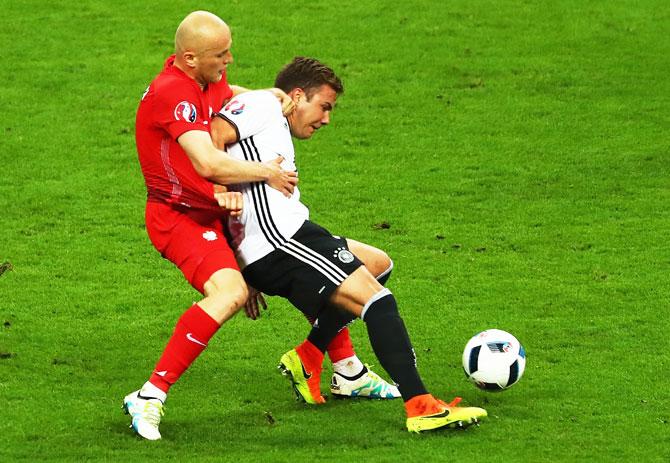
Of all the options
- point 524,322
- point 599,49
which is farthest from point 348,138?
point 524,322

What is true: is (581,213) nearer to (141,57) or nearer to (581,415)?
(581,415)

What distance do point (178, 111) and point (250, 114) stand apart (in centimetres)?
42

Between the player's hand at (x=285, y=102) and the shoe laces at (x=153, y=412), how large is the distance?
170 centimetres

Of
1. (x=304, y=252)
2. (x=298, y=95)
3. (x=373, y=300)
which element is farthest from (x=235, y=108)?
(x=373, y=300)

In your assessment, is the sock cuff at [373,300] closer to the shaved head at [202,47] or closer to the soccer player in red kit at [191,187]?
the soccer player in red kit at [191,187]

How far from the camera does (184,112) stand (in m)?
7.00

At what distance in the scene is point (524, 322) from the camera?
886 centimetres

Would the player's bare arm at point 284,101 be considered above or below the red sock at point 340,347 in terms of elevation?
above

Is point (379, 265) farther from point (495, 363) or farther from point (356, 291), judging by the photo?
point (495, 363)

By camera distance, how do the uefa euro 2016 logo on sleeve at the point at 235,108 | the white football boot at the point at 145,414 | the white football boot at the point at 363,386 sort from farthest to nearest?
the white football boot at the point at 363,386, the uefa euro 2016 logo on sleeve at the point at 235,108, the white football boot at the point at 145,414

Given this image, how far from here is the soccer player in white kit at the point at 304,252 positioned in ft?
22.9

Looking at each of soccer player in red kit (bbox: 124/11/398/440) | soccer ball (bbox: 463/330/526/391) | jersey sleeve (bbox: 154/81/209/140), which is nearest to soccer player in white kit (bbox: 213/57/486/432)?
soccer player in red kit (bbox: 124/11/398/440)

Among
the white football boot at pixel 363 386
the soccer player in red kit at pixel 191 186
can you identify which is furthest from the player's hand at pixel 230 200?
the white football boot at pixel 363 386

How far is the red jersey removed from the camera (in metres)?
7.02
